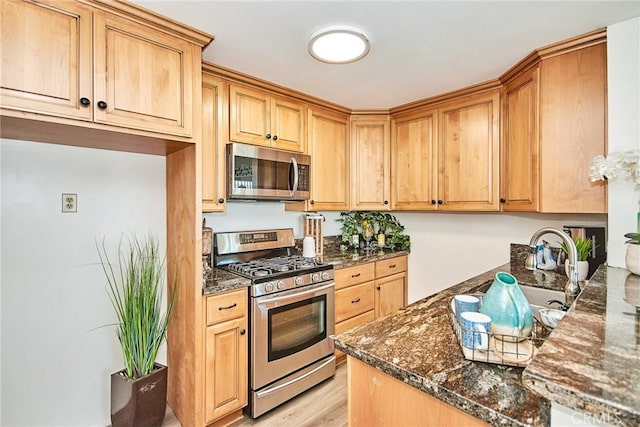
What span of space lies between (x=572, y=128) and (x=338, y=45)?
1450 millimetres

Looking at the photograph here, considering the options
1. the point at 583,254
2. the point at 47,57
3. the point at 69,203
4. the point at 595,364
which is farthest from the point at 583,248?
the point at 69,203

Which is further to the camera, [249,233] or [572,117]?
[249,233]

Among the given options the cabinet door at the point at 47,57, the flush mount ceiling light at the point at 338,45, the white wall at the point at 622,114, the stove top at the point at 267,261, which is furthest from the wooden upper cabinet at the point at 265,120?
the white wall at the point at 622,114

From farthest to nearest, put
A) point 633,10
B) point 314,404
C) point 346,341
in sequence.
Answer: point 314,404
point 633,10
point 346,341

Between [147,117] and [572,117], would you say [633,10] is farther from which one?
[147,117]

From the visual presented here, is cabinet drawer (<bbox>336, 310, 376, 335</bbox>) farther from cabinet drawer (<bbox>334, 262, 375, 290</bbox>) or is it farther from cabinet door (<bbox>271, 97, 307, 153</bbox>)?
cabinet door (<bbox>271, 97, 307, 153</bbox>)

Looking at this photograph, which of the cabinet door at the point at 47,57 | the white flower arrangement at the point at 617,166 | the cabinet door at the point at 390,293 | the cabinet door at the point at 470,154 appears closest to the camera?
the cabinet door at the point at 47,57

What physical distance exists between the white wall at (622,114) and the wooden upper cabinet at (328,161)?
1.89m

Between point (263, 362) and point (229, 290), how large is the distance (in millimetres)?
551

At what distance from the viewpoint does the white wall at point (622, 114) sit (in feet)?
5.05

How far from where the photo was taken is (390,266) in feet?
10.00

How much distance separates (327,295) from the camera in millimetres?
2375

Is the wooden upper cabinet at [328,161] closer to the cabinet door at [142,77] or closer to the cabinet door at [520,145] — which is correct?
the cabinet door at [142,77]

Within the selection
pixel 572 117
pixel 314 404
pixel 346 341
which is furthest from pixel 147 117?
pixel 572 117
